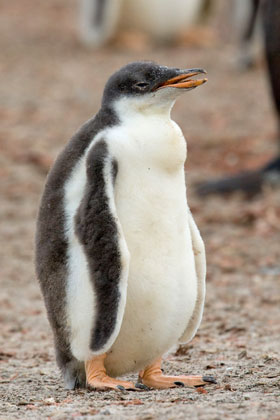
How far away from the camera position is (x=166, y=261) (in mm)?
3439

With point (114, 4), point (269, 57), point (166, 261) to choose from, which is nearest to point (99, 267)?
point (166, 261)

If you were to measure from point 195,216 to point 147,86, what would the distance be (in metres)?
3.96

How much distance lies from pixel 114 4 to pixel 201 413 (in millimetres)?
11084

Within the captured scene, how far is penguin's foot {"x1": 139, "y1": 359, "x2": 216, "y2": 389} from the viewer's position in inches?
139

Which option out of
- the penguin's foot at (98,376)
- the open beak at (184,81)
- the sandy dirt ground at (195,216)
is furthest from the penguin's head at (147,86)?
the sandy dirt ground at (195,216)

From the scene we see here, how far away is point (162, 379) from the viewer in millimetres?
3600

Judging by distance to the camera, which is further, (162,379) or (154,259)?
(162,379)

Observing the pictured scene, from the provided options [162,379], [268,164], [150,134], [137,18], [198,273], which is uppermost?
[150,134]

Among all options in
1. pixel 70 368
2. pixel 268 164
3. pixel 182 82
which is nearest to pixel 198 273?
pixel 70 368

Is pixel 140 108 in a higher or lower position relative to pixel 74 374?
higher

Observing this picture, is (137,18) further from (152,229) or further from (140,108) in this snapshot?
(152,229)

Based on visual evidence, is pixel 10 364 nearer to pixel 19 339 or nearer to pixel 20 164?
pixel 19 339

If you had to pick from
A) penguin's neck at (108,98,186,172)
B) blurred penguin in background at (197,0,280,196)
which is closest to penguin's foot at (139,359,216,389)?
penguin's neck at (108,98,186,172)

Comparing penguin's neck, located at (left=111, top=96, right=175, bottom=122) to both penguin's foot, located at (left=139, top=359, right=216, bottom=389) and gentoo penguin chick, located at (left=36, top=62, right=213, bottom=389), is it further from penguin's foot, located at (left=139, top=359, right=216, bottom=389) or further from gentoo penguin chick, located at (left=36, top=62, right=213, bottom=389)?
penguin's foot, located at (left=139, top=359, right=216, bottom=389)
